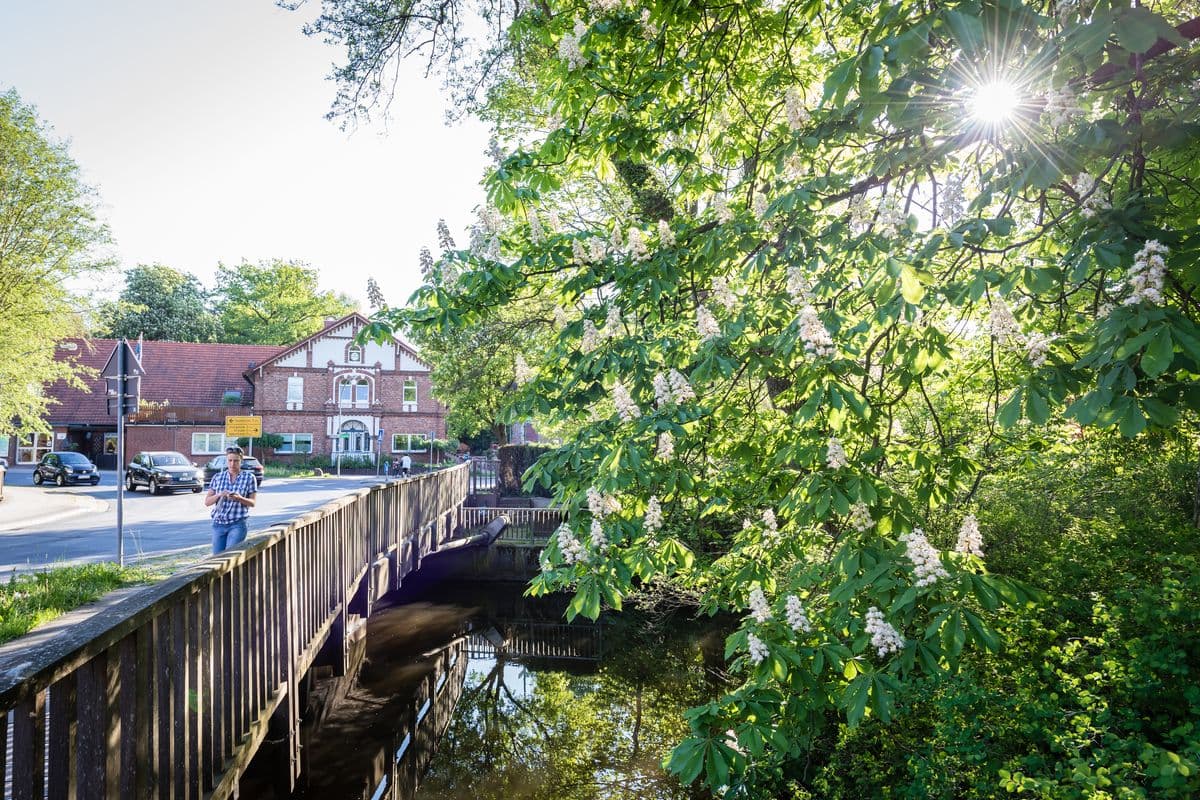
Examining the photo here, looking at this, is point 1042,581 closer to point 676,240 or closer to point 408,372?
point 676,240

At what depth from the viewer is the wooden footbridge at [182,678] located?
2.37 metres

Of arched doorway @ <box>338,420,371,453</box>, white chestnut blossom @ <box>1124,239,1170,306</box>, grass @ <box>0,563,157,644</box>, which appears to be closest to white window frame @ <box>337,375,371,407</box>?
arched doorway @ <box>338,420,371,453</box>

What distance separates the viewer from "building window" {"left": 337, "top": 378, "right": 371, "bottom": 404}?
40375mm

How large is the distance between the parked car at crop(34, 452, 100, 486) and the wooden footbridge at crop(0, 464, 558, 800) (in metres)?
24.7

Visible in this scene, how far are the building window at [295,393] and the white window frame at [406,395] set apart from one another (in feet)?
18.8

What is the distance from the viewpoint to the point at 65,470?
25766mm

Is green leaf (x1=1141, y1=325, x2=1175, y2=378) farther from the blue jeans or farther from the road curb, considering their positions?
the road curb

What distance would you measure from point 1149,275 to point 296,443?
139ft

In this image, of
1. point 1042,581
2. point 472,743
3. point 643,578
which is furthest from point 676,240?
point 472,743

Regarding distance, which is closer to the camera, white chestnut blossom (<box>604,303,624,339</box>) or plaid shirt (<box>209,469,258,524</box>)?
white chestnut blossom (<box>604,303,624,339</box>)

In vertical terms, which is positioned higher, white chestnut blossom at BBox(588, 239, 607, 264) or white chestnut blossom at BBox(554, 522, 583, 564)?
white chestnut blossom at BBox(588, 239, 607, 264)

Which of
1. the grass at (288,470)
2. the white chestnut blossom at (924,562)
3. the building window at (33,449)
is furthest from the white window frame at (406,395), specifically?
the white chestnut blossom at (924,562)

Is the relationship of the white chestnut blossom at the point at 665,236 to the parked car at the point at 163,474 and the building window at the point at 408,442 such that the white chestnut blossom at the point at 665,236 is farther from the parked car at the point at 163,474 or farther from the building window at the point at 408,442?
the building window at the point at 408,442

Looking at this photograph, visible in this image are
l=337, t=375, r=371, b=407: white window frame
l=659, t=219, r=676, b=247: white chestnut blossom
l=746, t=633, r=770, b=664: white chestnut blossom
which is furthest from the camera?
l=337, t=375, r=371, b=407: white window frame
